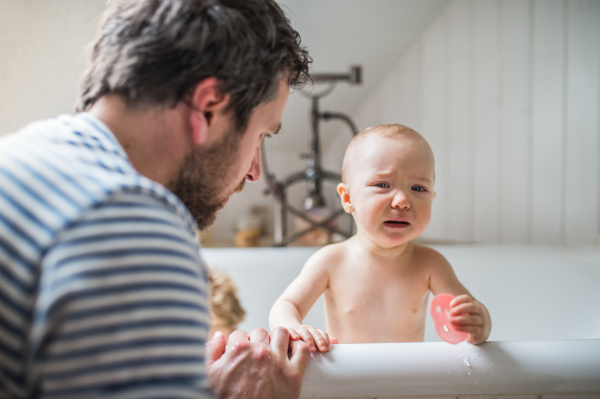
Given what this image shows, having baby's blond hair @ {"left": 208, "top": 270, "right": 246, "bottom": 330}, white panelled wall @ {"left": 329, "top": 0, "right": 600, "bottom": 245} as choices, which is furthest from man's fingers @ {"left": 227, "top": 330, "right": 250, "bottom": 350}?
white panelled wall @ {"left": 329, "top": 0, "right": 600, "bottom": 245}

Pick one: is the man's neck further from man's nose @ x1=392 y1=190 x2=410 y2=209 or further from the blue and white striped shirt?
man's nose @ x1=392 y1=190 x2=410 y2=209

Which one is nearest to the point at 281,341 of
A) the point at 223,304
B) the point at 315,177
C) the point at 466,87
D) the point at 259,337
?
the point at 259,337

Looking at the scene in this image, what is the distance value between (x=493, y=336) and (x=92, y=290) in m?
1.18

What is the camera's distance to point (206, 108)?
0.51m

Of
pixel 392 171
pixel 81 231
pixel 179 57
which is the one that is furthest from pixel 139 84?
pixel 392 171

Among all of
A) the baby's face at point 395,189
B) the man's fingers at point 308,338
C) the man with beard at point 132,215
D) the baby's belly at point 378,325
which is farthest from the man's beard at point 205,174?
the baby's belly at point 378,325

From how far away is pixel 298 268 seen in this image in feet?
4.83

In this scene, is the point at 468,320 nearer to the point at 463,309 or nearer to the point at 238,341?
the point at 463,309

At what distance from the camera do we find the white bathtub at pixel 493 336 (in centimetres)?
54

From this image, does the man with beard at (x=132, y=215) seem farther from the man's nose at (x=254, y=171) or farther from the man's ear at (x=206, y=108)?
the man's nose at (x=254, y=171)

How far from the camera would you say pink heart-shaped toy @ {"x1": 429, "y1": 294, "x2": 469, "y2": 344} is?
2.09 feet

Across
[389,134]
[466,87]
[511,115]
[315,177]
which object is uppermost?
[466,87]

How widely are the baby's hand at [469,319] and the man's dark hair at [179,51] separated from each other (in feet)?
1.32

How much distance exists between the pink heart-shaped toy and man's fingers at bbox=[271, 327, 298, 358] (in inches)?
9.1
